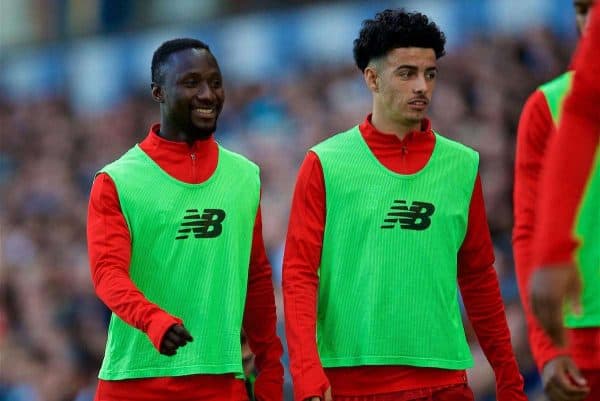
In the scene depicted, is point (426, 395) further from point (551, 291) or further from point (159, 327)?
point (551, 291)

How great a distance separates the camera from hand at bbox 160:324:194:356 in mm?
4355

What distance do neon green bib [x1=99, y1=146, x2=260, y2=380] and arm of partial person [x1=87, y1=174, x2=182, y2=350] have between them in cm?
5

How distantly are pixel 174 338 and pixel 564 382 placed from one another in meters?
1.25

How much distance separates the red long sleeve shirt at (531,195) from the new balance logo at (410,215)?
33.3 inches

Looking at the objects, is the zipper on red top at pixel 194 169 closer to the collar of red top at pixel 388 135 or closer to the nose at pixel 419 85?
the collar of red top at pixel 388 135

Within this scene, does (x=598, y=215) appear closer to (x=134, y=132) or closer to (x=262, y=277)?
(x=262, y=277)

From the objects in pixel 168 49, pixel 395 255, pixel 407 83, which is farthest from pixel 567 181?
pixel 168 49

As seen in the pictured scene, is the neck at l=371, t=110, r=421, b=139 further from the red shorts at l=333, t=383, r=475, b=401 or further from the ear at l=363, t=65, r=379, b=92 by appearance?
the red shorts at l=333, t=383, r=475, b=401

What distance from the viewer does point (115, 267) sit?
15.6 feet

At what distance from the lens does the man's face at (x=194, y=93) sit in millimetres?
5051

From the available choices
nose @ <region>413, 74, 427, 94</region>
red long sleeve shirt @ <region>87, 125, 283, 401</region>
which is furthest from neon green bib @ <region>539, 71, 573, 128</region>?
red long sleeve shirt @ <region>87, 125, 283, 401</region>

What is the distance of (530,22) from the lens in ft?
23.9

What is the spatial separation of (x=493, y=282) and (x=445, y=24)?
9.24ft

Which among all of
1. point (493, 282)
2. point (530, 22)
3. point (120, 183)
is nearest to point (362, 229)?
point (493, 282)
